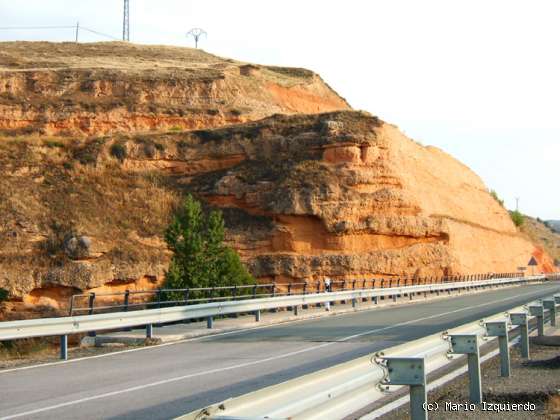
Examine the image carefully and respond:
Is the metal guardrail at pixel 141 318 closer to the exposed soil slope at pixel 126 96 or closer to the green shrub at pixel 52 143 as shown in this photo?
the green shrub at pixel 52 143

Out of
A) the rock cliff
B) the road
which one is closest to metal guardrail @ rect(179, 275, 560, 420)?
the road

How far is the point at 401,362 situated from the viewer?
7250mm

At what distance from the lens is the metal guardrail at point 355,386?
5348 millimetres

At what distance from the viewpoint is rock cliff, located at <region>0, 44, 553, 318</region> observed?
154ft

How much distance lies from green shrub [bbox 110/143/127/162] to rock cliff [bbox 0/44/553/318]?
0.10m

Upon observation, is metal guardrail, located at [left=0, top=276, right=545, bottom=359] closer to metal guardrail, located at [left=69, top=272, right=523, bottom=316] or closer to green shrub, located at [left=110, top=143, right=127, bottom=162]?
metal guardrail, located at [left=69, top=272, right=523, bottom=316]

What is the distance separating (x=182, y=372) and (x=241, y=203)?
138ft

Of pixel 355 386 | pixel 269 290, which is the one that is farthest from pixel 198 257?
pixel 355 386

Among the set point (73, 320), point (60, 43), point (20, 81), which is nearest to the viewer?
point (73, 320)

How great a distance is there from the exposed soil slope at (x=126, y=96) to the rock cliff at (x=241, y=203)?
10575 mm

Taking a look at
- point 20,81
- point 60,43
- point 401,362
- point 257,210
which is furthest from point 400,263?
point 60,43

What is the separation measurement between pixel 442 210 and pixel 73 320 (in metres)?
49.6

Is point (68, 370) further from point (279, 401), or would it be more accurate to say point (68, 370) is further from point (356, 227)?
point (356, 227)

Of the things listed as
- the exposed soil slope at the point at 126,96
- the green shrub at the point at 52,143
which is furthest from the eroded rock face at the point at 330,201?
the exposed soil slope at the point at 126,96
